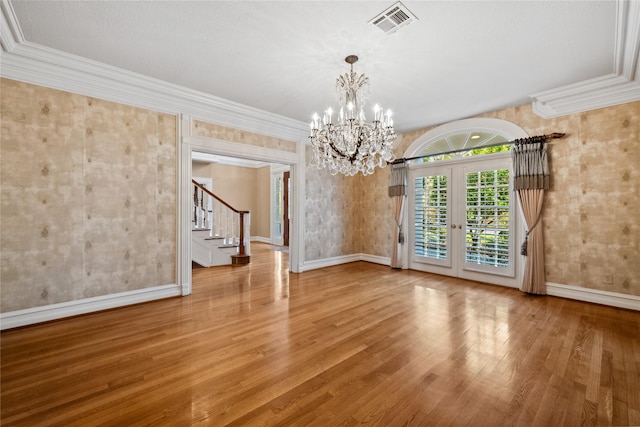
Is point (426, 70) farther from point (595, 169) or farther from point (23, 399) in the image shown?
point (23, 399)

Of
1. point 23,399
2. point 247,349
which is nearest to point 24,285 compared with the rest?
point 23,399

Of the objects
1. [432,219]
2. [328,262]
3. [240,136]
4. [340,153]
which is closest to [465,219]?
[432,219]

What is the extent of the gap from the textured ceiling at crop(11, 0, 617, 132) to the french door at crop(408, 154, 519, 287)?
1.41 m

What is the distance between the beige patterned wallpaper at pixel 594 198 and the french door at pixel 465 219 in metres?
0.56

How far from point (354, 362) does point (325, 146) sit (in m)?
2.14

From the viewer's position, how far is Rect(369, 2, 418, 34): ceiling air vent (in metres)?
2.30

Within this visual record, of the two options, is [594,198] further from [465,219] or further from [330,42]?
[330,42]

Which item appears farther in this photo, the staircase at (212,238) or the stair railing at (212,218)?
the stair railing at (212,218)

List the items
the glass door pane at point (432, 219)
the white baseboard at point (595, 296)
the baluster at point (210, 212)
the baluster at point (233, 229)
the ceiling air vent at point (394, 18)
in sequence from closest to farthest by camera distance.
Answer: the ceiling air vent at point (394, 18) < the white baseboard at point (595, 296) < the glass door pane at point (432, 219) < the baluster at point (210, 212) < the baluster at point (233, 229)

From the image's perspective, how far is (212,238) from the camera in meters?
6.18

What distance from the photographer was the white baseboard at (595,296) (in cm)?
344

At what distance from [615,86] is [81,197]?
6.82 m

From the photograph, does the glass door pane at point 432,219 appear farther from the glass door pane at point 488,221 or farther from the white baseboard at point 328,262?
the white baseboard at point 328,262

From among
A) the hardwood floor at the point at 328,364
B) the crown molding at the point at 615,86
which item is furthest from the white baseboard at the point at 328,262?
the crown molding at the point at 615,86
